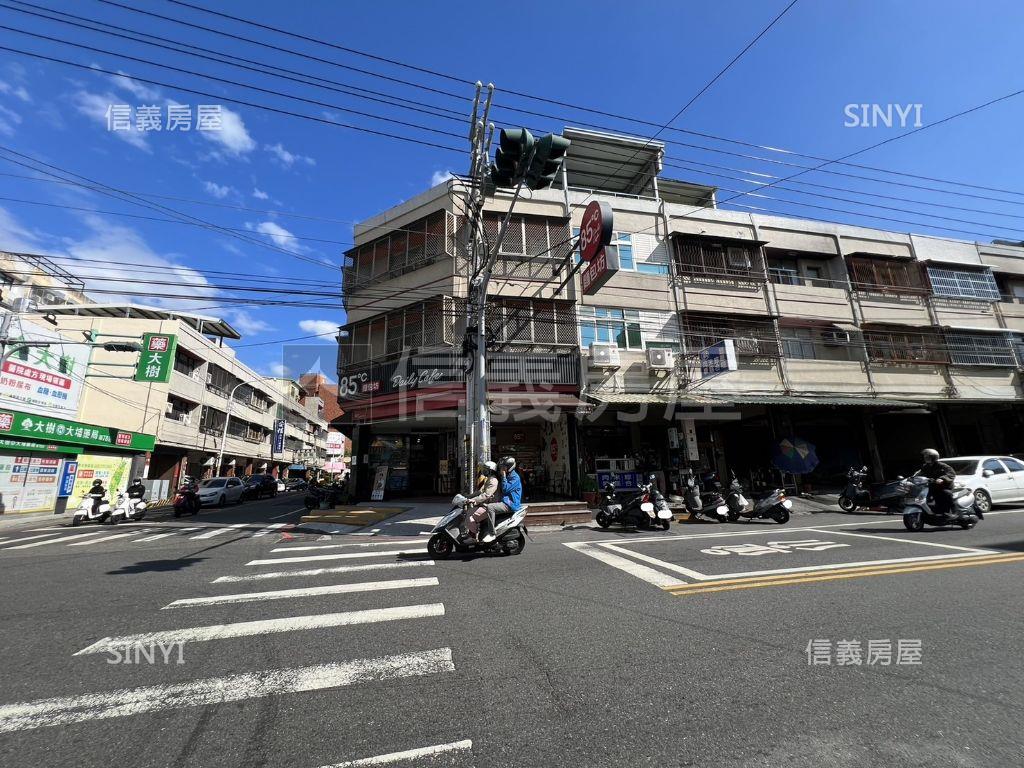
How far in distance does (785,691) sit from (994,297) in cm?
3051

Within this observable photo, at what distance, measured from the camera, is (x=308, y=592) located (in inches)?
222

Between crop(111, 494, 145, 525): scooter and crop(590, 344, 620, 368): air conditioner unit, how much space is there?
61.2 ft

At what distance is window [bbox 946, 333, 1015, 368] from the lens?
20.8m

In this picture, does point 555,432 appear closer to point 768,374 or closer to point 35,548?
point 768,374

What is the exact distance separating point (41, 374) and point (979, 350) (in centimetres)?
Result: 4423

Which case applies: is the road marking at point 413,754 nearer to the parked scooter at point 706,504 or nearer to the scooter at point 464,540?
the scooter at point 464,540

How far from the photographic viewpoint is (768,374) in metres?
18.5

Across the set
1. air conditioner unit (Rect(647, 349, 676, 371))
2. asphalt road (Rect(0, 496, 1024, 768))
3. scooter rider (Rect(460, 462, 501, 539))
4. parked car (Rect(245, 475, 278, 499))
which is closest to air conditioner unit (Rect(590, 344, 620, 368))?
air conditioner unit (Rect(647, 349, 676, 371))

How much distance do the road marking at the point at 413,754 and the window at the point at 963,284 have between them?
29.1 metres

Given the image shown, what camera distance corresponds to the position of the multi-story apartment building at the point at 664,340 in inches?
637

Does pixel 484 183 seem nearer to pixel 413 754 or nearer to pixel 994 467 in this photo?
pixel 413 754

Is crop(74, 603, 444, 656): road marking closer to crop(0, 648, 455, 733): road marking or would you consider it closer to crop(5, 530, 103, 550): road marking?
crop(0, 648, 455, 733): road marking

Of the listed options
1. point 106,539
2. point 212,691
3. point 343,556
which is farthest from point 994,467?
point 106,539

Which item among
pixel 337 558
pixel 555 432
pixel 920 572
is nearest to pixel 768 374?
pixel 555 432
